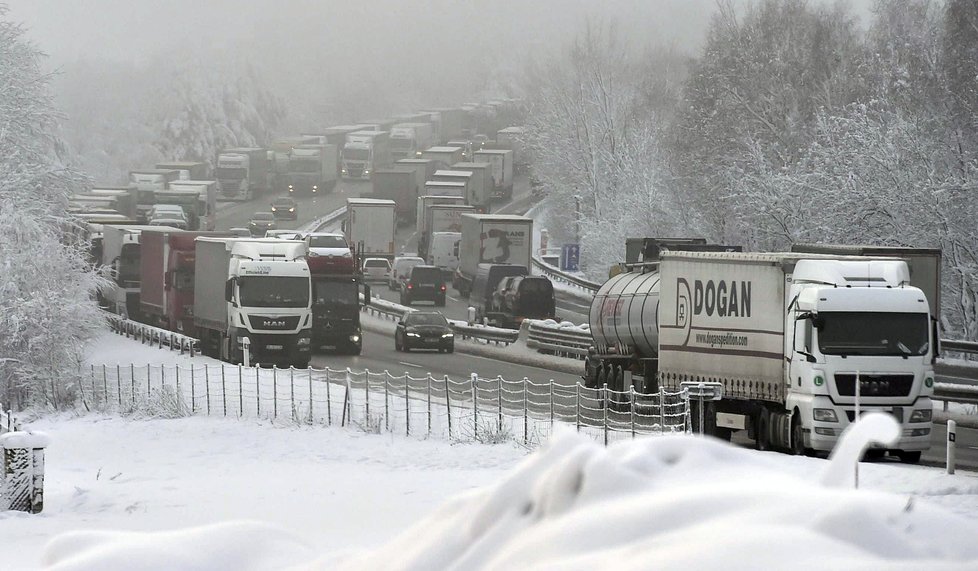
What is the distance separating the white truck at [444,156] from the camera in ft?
383

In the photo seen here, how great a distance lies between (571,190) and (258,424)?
77028 mm

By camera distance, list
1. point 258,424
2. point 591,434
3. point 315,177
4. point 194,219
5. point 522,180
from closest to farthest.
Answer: point 591,434, point 258,424, point 194,219, point 315,177, point 522,180

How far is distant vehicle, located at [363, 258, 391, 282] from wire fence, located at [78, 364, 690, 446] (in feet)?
121

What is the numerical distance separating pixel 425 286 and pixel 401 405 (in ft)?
120

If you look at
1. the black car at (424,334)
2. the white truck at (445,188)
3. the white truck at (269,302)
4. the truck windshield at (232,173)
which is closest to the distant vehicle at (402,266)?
the white truck at (445,188)

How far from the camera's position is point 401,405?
29906 mm

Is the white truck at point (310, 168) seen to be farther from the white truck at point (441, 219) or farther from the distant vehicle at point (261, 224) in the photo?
the white truck at point (441, 219)

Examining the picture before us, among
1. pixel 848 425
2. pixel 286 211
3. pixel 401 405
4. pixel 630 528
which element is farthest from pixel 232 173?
pixel 630 528

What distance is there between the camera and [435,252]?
77688mm

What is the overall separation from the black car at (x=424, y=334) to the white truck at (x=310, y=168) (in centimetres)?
7376

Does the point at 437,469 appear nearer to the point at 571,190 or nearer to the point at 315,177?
the point at 571,190

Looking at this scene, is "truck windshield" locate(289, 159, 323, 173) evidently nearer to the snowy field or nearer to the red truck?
the red truck

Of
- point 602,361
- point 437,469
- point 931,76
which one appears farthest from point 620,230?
point 437,469

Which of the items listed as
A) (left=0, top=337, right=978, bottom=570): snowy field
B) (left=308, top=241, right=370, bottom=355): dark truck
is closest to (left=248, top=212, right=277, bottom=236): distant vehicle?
(left=308, top=241, right=370, bottom=355): dark truck
